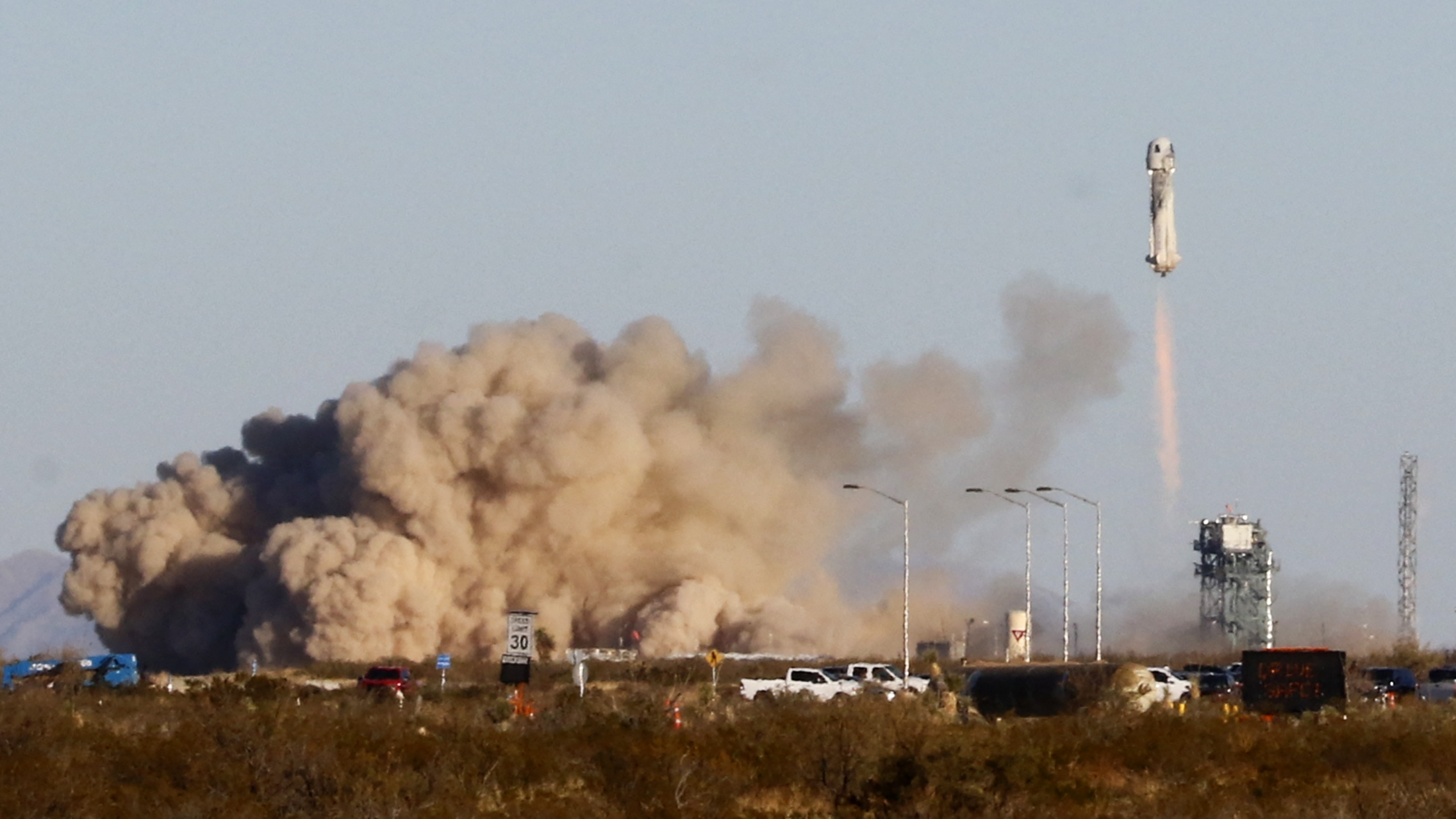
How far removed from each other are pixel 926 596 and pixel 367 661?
31.2 meters

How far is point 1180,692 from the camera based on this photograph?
2221 inches

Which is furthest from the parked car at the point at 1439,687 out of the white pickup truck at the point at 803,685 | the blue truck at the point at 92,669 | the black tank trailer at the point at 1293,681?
the blue truck at the point at 92,669

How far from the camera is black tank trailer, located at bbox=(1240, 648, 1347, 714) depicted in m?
49.7

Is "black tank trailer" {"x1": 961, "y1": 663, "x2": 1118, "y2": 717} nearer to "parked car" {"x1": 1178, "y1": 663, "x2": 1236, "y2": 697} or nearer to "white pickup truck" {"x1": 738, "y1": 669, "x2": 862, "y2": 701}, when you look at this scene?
"white pickup truck" {"x1": 738, "y1": 669, "x2": 862, "y2": 701}

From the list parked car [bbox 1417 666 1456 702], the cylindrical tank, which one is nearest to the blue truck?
parked car [bbox 1417 666 1456 702]

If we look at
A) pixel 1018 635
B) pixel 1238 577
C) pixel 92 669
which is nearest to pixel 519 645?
pixel 92 669

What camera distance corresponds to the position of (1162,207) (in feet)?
269

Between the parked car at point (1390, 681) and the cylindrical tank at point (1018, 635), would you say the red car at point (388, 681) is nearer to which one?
the parked car at point (1390, 681)

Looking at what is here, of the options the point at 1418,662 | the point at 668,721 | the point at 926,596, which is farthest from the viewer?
the point at 926,596

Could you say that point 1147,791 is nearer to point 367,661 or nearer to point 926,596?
point 367,661

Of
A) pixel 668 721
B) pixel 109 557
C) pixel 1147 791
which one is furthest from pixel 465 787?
pixel 109 557

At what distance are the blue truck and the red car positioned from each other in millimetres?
7412

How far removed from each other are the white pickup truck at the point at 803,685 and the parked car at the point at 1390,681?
14.3m

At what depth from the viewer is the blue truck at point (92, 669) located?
65500 mm
